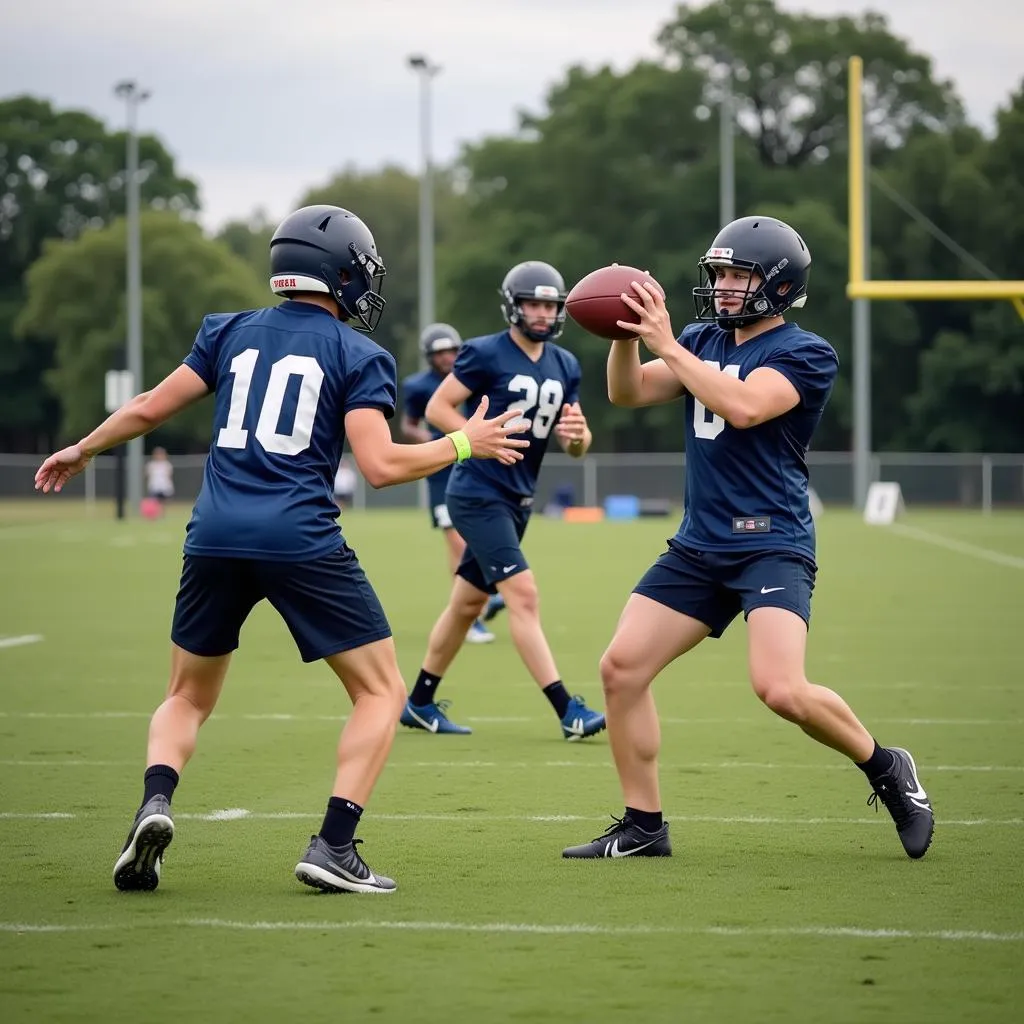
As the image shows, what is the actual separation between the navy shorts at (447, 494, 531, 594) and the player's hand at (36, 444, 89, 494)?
3.57 meters

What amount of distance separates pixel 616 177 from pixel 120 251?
57.5 ft

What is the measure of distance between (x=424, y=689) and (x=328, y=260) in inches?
164

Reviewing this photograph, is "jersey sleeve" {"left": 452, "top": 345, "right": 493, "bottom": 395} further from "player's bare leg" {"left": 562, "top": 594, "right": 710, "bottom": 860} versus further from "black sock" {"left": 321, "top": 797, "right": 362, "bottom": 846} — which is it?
"black sock" {"left": 321, "top": 797, "right": 362, "bottom": 846}

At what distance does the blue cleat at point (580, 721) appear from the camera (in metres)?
9.25

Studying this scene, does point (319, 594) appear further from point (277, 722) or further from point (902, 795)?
point (277, 722)

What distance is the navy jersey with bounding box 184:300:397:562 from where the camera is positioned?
5.79 meters

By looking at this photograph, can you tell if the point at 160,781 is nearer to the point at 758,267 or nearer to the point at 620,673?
the point at 620,673

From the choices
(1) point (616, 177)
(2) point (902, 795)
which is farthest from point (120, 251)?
(2) point (902, 795)

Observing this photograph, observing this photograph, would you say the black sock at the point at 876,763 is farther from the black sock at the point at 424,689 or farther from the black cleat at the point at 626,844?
the black sock at the point at 424,689

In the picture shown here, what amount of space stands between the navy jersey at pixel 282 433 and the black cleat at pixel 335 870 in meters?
0.91

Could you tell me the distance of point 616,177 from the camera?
189 feet

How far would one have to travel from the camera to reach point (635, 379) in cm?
659

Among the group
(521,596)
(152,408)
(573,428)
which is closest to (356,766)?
(152,408)

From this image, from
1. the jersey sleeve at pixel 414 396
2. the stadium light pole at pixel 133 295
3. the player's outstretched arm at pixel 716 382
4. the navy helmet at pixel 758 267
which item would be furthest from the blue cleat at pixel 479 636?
the stadium light pole at pixel 133 295
